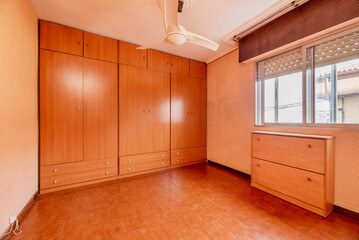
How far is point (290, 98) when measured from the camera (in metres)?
2.29

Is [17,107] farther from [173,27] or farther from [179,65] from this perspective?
[179,65]

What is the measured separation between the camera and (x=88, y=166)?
7.99 feet

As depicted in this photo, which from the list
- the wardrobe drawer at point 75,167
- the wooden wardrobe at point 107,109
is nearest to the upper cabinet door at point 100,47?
the wooden wardrobe at point 107,109

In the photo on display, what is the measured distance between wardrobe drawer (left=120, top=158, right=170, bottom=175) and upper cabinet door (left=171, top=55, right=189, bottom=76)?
2.05 meters

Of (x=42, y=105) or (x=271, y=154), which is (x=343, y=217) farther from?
(x=42, y=105)

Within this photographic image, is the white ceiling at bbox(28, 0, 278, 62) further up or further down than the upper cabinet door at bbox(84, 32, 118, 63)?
further up

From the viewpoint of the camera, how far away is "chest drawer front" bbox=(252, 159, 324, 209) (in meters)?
1.68

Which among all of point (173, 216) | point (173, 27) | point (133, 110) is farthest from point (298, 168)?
point (133, 110)

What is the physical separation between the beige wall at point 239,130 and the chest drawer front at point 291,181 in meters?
0.33

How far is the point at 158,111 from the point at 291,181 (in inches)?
97.8

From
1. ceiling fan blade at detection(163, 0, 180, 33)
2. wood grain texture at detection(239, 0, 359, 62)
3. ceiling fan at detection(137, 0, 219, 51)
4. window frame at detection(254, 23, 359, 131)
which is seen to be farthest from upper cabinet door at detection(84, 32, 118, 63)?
window frame at detection(254, 23, 359, 131)

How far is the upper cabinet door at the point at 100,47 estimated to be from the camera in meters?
2.45

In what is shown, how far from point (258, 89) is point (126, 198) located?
113 inches

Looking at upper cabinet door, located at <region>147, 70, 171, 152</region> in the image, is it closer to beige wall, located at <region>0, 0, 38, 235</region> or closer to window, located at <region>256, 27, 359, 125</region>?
beige wall, located at <region>0, 0, 38, 235</region>
